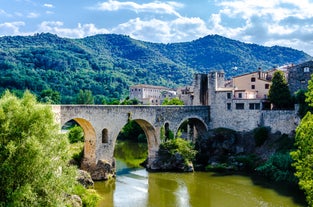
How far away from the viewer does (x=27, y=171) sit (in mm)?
18375

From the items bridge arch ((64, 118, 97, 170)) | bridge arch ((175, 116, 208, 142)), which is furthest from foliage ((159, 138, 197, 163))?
bridge arch ((64, 118, 97, 170))

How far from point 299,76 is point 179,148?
17442 millimetres

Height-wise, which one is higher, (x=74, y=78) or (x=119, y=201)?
(x=74, y=78)

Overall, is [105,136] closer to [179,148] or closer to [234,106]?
[179,148]

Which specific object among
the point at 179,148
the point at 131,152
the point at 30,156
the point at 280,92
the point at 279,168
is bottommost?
the point at 131,152

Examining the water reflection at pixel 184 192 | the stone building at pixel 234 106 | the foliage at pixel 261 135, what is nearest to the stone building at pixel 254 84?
the stone building at pixel 234 106

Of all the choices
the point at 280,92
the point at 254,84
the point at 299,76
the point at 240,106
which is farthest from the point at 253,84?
the point at 280,92

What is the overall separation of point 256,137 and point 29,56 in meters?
112

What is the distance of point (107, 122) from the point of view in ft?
130

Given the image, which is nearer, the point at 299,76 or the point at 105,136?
the point at 105,136

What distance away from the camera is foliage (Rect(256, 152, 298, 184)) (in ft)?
124

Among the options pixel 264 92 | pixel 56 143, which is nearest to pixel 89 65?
pixel 264 92

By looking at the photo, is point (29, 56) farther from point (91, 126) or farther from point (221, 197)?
point (221, 197)

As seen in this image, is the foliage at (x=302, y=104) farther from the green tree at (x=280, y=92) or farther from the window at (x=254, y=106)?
the window at (x=254, y=106)
